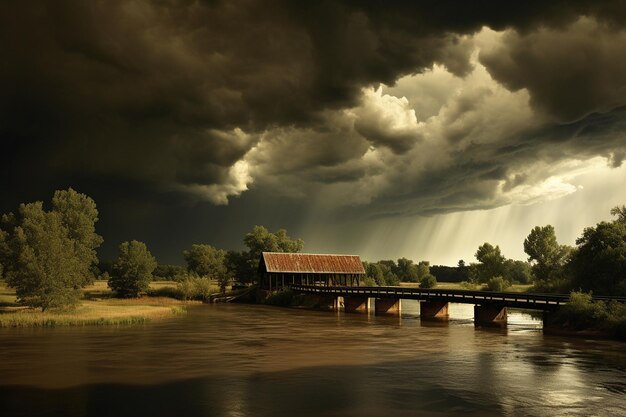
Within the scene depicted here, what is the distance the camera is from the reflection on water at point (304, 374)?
17.8 metres

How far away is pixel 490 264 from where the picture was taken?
11662cm

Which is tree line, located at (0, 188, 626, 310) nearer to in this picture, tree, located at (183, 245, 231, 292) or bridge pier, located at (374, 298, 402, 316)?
tree, located at (183, 245, 231, 292)

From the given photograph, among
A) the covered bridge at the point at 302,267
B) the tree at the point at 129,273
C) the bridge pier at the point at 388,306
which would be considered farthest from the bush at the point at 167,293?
the bridge pier at the point at 388,306

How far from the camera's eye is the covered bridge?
80.7 m

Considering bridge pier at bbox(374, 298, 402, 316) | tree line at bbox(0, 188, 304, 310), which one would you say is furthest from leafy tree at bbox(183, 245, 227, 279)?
bridge pier at bbox(374, 298, 402, 316)

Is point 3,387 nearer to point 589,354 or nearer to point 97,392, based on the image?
point 97,392

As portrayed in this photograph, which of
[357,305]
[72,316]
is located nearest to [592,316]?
[357,305]

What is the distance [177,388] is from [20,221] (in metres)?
75.4

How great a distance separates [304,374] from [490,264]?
101903 mm

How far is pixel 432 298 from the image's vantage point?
54906mm

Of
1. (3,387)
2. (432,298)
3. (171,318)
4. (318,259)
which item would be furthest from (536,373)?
(318,259)

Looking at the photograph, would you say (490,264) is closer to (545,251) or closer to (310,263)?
(545,251)

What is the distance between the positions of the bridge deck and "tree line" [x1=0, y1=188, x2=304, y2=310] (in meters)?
23.6

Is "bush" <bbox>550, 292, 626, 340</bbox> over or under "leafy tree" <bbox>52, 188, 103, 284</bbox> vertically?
under
